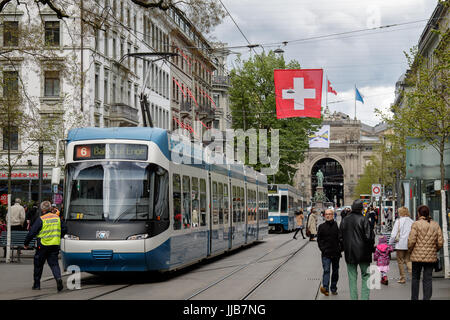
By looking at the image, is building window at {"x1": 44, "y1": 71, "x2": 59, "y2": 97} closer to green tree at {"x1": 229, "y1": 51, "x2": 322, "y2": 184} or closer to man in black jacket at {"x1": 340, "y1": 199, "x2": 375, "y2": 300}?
green tree at {"x1": 229, "y1": 51, "x2": 322, "y2": 184}

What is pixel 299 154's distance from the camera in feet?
196

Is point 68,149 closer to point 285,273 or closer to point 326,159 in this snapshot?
point 285,273

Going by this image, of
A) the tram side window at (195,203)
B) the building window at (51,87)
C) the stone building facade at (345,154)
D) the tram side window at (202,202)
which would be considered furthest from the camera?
the stone building facade at (345,154)

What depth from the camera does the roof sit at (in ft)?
53.5

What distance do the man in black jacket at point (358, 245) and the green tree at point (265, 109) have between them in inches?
1862

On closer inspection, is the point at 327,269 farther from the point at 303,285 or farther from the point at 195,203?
the point at 195,203

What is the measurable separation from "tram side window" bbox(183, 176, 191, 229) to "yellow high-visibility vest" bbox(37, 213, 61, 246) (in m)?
3.58

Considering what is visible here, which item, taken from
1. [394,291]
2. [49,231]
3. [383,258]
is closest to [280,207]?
[383,258]

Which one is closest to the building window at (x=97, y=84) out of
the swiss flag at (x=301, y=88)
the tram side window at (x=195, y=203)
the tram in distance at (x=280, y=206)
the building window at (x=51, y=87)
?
the building window at (x=51, y=87)

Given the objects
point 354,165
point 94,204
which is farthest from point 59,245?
point 354,165

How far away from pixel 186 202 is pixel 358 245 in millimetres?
6810

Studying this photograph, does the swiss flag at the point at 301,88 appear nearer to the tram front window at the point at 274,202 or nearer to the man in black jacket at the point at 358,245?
the man in black jacket at the point at 358,245

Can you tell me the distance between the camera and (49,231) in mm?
15109

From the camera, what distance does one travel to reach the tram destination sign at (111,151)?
16.1m
